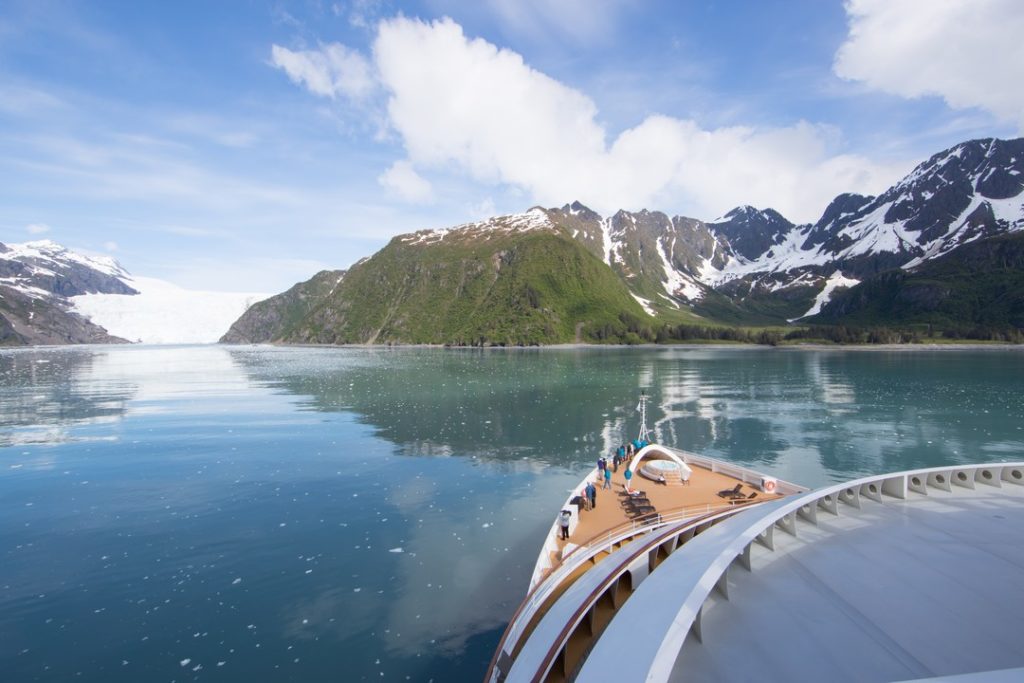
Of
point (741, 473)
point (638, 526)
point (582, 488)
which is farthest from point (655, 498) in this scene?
point (741, 473)

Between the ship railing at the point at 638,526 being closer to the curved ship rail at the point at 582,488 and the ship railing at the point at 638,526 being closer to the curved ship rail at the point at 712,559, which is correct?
the curved ship rail at the point at 582,488

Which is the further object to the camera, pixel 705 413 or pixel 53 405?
pixel 53 405

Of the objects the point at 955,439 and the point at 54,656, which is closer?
the point at 54,656

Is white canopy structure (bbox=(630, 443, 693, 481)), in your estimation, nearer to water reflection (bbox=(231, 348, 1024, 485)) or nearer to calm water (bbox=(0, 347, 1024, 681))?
calm water (bbox=(0, 347, 1024, 681))

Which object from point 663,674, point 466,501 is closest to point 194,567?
point 466,501

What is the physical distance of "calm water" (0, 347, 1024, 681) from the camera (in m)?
20.2

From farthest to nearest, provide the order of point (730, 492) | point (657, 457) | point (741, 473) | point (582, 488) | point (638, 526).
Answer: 1. point (657, 457)
2. point (741, 473)
3. point (730, 492)
4. point (582, 488)
5. point (638, 526)

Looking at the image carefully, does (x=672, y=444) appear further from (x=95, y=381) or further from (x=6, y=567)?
(x=95, y=381)

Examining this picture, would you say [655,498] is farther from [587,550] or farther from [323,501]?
[323,501]

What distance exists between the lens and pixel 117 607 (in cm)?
2266

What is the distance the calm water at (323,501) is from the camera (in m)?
20.2

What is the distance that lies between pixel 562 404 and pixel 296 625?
64.7 metres

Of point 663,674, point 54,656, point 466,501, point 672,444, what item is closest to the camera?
point 663,674

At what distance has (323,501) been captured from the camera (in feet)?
121
